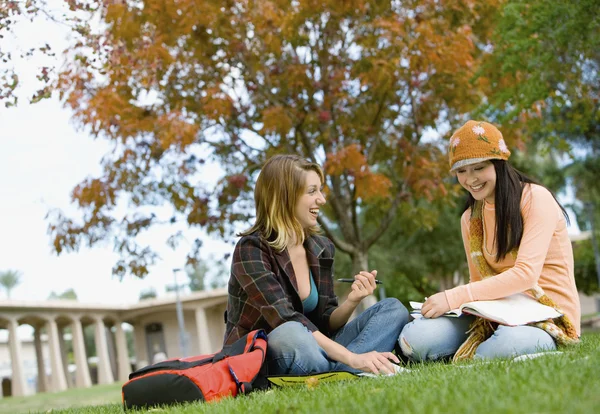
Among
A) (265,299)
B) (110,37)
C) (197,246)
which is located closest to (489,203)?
(265,299)

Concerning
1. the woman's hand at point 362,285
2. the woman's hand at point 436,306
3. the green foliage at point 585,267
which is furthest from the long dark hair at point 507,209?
the green foliage at point 585,267

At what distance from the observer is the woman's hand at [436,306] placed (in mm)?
4180

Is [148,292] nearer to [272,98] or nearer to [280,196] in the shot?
[272,98]

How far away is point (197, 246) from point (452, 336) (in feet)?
27.8

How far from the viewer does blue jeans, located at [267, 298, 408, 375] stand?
4043 mm

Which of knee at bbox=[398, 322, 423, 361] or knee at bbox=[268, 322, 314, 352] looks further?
knee at bbox=[398, 322, 423, 361]

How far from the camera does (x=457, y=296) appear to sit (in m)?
4.15

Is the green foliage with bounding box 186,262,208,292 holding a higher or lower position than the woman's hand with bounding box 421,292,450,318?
higher

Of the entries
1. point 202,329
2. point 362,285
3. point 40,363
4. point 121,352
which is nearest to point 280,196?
point 362,285

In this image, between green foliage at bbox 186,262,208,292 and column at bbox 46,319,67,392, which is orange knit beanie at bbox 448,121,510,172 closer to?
column at bbox 46,319,67,392

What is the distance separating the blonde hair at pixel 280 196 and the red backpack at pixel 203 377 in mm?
733

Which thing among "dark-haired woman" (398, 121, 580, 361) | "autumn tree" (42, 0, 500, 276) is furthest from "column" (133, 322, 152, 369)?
"dark-haired woman" (398, 121, 580, 361)

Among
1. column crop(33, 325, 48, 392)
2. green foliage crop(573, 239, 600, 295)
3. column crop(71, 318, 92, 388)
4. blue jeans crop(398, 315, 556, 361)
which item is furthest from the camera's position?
column crop(71, 318, 92, 388)

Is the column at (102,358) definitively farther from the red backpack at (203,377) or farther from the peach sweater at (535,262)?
the peach sweater at (535,262)
